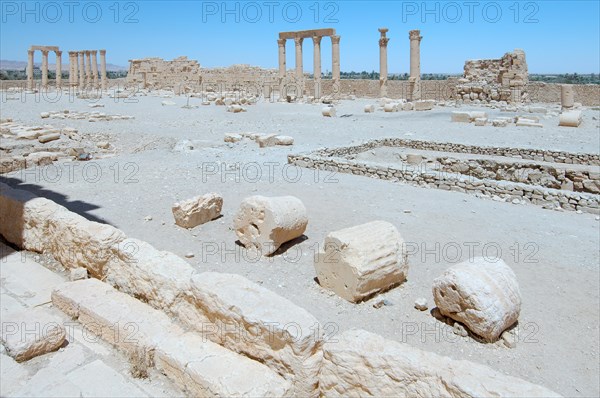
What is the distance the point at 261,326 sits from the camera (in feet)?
11.4

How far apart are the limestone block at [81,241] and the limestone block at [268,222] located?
2292 millimetres

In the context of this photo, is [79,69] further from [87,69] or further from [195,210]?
[195,210]

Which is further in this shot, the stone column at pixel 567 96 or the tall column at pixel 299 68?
the tall column at pixel 299 68

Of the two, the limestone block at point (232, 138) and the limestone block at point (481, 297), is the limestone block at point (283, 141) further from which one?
the limestone block at point (481, 297)

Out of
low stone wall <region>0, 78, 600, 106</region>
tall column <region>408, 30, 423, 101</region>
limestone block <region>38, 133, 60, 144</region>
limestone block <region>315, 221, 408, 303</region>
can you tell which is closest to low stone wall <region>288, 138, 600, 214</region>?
limestone block <region>315, 221, 408, 303</region>

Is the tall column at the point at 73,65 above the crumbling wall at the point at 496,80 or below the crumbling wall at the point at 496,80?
above

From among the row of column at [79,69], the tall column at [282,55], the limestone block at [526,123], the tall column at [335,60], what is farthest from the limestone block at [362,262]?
the row of column at [79,69]

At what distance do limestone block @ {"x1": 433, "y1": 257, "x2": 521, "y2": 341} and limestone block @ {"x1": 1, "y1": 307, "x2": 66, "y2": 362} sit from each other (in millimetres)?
3932

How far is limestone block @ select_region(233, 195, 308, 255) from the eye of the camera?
280 inches

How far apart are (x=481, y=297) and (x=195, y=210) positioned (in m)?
5.04

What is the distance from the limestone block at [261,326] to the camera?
132 inches

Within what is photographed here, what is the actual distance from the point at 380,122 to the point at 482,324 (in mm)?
18177

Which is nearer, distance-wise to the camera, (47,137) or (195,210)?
(195,210)

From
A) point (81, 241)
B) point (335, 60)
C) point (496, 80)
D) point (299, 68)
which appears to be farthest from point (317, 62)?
point (81, 241)
